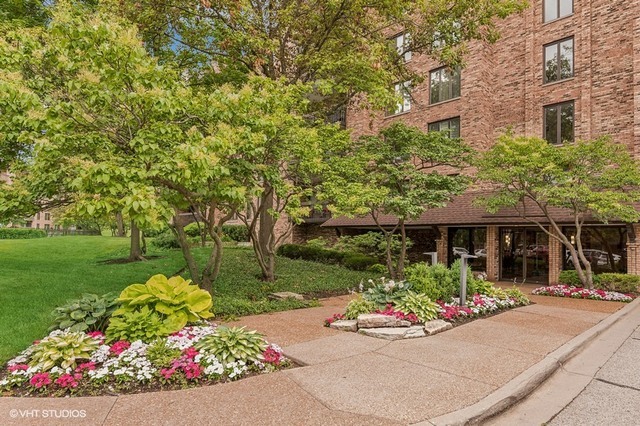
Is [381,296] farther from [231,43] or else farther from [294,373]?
[231,43]

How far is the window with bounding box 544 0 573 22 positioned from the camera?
18.1m

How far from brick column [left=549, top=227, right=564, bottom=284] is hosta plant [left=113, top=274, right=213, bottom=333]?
1547cm

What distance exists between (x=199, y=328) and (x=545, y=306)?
9362 mm

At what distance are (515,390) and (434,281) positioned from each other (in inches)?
188

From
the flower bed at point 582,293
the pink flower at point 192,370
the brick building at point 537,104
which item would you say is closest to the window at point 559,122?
the brick building at point 537,104

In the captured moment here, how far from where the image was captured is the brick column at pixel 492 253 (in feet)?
60.7

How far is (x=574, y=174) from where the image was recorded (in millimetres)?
13367

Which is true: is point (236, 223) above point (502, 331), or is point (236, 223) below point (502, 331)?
above

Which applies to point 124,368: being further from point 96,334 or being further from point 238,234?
point 238,234

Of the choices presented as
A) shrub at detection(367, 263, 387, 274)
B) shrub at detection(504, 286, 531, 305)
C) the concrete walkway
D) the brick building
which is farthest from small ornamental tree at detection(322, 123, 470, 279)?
the concrete walkway

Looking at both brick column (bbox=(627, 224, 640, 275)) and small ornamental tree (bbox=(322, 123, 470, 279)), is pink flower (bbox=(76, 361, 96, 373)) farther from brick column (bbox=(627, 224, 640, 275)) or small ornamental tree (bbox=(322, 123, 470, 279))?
brick column (bbox=(627, 224, 640, 275))

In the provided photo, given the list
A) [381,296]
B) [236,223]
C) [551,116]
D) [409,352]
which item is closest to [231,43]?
[381,296]

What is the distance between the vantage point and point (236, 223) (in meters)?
30.7

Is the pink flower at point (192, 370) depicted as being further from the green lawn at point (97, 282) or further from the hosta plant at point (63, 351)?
the green lawn at point (97, 282)
